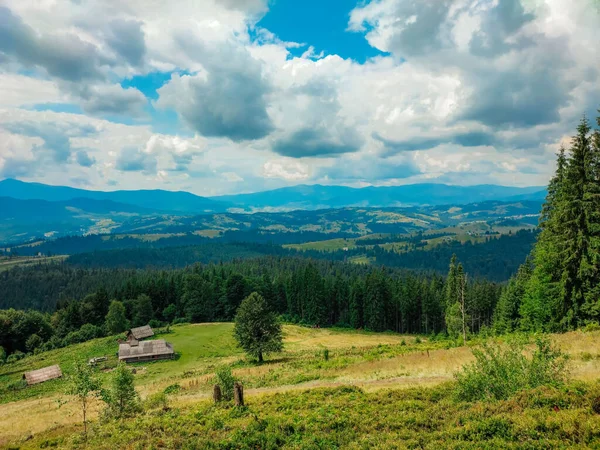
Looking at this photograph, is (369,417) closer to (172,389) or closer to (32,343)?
(172,389)

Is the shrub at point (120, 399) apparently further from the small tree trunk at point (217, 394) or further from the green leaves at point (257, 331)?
the green leaves at point (257, 331)

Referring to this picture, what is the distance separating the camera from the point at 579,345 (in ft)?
85.3

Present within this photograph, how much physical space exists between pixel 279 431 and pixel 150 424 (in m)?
8.69

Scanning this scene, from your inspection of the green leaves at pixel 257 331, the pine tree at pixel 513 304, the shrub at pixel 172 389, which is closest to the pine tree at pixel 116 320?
the green leaves at pixel 257 331

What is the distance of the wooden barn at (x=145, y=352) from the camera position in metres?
68.4

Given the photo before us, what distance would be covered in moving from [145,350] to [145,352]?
0.54 meters

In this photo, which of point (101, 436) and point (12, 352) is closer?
point (101, 436)

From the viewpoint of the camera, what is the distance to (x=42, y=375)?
5931 cm

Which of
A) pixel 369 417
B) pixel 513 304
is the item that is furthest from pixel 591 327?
pixel 513 304

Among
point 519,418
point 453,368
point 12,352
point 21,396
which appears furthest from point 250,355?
point 12,352

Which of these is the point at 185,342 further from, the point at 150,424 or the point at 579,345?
the point at 579,345

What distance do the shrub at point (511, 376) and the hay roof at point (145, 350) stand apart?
6457 cm

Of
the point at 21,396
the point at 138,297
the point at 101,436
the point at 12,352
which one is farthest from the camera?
the point at 138,297

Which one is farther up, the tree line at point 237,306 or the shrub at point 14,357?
→ the tree line at point 237,306
